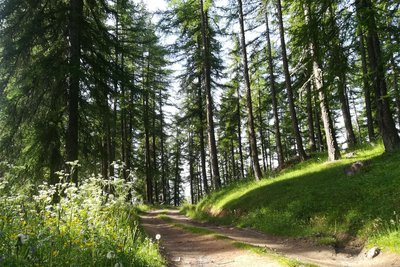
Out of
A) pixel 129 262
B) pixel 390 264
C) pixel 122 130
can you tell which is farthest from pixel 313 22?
pixel 122 130

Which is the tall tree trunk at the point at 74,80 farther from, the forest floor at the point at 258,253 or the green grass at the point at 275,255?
the green grass at the point at 275,255

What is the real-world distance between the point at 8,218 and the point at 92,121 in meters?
9.39

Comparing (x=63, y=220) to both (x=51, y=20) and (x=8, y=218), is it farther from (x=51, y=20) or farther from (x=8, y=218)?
(x=51, y=20)

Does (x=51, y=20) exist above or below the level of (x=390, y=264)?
above

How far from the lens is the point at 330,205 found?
10680mm

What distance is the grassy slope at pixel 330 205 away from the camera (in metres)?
8.75

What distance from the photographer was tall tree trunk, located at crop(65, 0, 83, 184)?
11133 mm

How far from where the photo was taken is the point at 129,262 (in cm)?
523

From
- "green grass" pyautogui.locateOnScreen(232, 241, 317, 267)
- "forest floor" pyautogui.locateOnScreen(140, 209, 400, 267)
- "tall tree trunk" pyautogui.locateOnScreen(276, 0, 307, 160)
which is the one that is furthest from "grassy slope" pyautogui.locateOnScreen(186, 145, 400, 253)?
"tall tree trunk" pyautogui.locateOnScreen(276, 0, 307, 160)

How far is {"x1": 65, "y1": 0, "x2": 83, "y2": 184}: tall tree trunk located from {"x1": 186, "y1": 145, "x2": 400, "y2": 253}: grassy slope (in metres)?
6.82

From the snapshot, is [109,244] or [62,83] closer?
[109,244]

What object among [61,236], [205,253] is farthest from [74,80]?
[61,236]

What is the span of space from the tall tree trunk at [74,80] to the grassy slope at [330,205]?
6.82 meters

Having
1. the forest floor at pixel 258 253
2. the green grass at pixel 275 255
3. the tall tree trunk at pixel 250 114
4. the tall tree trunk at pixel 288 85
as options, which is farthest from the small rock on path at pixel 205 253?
the tall tree trunk at pixel 288 85
